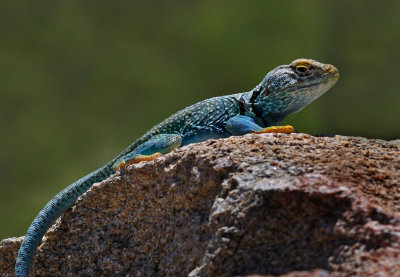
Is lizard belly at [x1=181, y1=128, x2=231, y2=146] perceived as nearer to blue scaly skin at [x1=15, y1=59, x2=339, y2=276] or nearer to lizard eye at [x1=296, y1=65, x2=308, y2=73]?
blue scaly skin at [x1=15, y1=59, x2=339, y2=276]

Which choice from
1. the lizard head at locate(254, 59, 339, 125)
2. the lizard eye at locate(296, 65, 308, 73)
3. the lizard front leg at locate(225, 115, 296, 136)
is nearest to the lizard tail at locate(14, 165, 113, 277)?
the lizard front leg at locate(225, 115, 296, 136)

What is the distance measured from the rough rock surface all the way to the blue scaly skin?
20 centimetres

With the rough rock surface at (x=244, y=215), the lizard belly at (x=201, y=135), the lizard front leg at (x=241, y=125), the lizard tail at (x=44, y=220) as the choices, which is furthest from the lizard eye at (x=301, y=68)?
the lizard tail at (x=44, y=220)

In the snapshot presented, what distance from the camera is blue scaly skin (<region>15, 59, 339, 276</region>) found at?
2.55 meters

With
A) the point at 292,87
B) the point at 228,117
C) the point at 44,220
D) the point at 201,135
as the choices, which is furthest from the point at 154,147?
the point at 292,87

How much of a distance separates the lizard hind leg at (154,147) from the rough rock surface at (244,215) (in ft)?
0.88

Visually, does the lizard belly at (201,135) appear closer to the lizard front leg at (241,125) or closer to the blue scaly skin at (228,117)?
the blue scaly skin at (228,117)

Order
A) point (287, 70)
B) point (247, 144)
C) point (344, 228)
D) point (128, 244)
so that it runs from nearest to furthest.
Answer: point (344, 228), point (247, 144), point (128, 244), point (287, 70)

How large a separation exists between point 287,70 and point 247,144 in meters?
1.00

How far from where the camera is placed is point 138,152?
2574 mm

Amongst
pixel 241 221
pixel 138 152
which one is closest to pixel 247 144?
pixel 241 221

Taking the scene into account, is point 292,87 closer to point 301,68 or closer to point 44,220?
point 301,68

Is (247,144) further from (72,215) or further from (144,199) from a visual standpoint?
(72,215)

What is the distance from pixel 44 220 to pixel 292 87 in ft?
4.55
